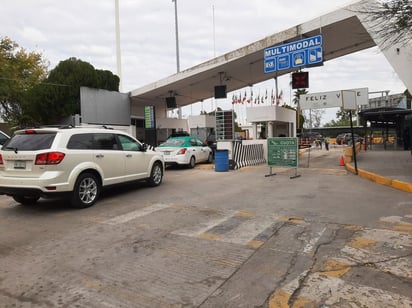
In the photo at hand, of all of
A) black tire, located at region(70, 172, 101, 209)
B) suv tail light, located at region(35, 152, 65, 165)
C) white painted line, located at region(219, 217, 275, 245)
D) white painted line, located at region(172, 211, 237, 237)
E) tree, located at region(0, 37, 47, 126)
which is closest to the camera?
white painted line, located at region(219, 217, 275, 245)

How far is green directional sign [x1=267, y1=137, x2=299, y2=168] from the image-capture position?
36.4ft

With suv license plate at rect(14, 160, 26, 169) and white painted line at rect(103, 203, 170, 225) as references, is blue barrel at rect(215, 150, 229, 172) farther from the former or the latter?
suv license plate at rect(14, 160, 26, 169)

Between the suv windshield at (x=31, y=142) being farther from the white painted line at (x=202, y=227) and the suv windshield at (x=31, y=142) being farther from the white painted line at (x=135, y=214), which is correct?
the white painted line at (x=202, y=227)

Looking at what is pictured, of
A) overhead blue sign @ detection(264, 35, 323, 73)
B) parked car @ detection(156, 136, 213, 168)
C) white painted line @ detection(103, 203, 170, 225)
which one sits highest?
overhead blue sign @ detection(264, 35, 323, 73)

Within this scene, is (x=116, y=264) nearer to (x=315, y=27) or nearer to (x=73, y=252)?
(x=73, y=252)

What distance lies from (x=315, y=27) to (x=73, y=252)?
1332cm

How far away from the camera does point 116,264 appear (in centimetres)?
392

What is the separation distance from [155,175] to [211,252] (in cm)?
573

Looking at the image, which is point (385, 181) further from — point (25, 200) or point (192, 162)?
point (25, 200)

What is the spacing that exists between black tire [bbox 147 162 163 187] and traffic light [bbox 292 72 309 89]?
9009 millimetres

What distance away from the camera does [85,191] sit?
701 cm

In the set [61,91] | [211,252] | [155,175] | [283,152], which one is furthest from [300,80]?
[61,91]

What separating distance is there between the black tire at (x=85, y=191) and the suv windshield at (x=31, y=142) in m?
0.96

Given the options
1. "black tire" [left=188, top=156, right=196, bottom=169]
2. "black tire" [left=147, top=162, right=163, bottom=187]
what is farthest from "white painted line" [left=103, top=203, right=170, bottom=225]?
"black tire" [left=188, top=156, right=196, bottom=169]
